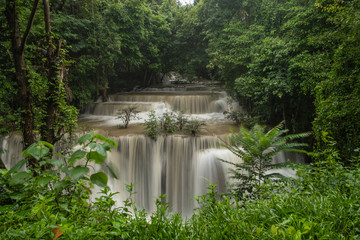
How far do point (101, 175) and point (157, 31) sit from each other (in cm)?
1657

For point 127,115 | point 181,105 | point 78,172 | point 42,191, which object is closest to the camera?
point 78,172

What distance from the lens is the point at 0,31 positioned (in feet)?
12.6

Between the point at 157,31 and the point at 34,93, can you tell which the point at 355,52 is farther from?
the point at 157,31

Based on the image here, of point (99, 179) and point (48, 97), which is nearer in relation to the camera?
point (99, 179)

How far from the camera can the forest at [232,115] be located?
1707 millimetres

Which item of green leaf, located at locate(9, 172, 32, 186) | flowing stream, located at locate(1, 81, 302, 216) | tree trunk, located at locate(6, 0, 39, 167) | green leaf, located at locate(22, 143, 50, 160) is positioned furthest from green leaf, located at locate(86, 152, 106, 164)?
flowing stream, located at locate(1, 81, 302, 216)

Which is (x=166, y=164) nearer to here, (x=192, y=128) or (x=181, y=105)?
(x=192, y=128)

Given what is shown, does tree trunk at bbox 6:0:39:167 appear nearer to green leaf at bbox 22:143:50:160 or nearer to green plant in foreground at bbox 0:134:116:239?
green plant in foreground at bbox 0:134:116:239

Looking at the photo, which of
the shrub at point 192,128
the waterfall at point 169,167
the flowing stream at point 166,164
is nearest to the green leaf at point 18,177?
the flowing stream at point 166,164

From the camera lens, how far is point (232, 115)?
10.3m

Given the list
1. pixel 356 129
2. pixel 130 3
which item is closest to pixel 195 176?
pixel 356 129

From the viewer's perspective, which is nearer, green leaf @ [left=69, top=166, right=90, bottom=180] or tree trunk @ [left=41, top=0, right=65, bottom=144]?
green leaf @ [left=69, top=166, right=90, bottom=180]

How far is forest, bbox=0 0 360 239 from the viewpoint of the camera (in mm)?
1707

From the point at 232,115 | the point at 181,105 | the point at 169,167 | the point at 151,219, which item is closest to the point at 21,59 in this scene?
the point at 151,219
